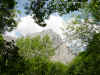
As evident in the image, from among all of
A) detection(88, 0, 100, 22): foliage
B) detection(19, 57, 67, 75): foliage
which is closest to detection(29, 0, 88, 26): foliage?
detection(88, 0, 100, 22): foliage

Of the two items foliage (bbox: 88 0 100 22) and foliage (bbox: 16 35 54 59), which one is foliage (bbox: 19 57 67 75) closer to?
foliage (bbox: 16 35 54 59)

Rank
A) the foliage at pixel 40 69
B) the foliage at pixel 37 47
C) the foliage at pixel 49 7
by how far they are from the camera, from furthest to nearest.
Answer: the foliage at pixel 37 47 → the foliage at pixel 40 69 → the foliage at pixel 49 7

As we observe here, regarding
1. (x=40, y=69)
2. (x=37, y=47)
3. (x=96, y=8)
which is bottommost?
(x=40, y=69)

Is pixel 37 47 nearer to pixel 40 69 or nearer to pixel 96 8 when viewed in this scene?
pixel 40 69

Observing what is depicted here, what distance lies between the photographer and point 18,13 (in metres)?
8.53

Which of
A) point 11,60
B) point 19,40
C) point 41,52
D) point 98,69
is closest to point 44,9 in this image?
point 11,60

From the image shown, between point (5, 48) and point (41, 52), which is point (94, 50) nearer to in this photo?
point (5, 48)

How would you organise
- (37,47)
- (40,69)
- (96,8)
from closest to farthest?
1. (96,8)
2. (40,69)
3. (37,47)

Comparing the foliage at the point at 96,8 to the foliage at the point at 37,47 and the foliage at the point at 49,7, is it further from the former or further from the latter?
the foliage at the point at 37,47

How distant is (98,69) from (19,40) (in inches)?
1557

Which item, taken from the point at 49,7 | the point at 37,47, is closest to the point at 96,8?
the point at 49,7

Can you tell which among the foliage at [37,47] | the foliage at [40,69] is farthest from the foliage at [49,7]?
the foliage at [37,47]

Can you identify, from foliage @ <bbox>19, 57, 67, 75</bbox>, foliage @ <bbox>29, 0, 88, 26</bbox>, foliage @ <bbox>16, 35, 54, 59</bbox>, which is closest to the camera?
foliage @ <bbox>29, 0, 88, 26</bbox>

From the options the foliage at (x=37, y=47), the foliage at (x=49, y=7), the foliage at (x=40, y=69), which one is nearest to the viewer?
the foliage at (x=49, y=7)
